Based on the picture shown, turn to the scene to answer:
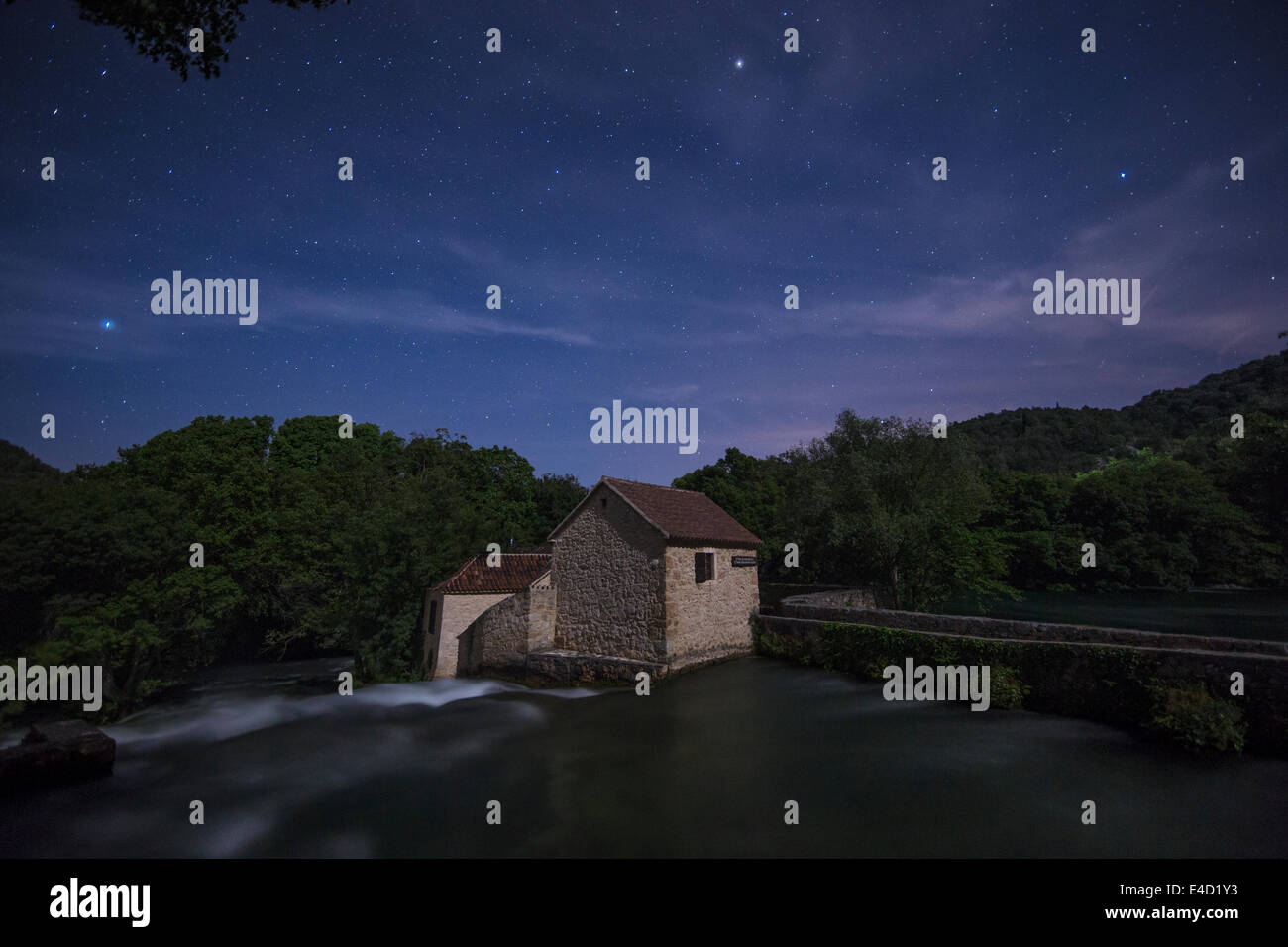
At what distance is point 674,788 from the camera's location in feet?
36.7

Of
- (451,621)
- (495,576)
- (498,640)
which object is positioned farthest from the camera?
(495,576)

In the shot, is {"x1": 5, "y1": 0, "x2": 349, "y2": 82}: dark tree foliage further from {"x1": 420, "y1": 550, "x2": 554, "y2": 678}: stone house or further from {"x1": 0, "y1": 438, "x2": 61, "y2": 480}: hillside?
{"x1": 0, "y1": 438, "x2": 61, "y2": 480}: hillside

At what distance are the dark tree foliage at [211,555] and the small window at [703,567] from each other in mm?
12102

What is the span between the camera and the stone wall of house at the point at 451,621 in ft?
73.1

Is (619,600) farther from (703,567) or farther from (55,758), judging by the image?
(55,758)

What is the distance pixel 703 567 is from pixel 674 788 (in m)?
9.81

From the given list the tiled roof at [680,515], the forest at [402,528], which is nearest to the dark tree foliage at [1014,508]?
the forest at [402,528]

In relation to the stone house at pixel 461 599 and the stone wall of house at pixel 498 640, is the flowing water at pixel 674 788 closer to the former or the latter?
the stone wall of house at pixel 498 640

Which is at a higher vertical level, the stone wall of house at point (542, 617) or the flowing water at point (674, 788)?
the stone wall of house at point (542, 617)

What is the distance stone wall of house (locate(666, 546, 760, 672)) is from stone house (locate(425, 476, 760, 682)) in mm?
37

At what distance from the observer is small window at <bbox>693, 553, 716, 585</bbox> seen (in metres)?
20.2

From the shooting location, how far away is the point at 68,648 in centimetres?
1748

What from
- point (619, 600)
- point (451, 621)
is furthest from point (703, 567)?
point (451, 621)
